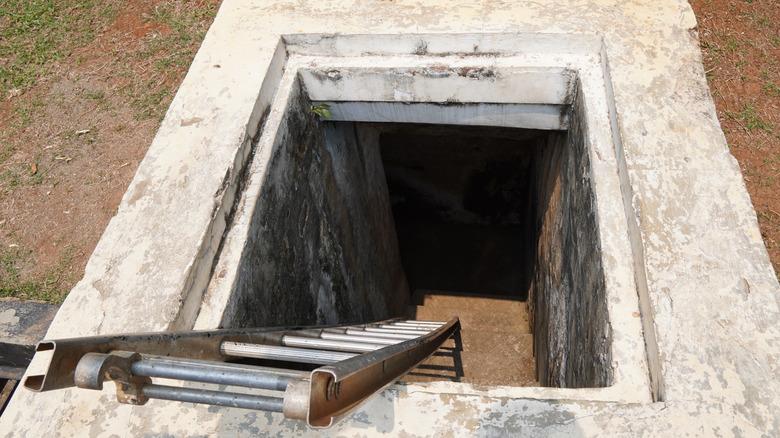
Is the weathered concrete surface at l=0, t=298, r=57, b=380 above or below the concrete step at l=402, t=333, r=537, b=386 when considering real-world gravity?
below

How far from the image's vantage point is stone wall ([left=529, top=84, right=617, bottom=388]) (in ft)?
9.22

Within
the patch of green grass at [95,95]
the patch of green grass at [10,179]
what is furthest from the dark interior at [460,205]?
the patch of green grass at [10,179]

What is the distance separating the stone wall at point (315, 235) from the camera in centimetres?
319

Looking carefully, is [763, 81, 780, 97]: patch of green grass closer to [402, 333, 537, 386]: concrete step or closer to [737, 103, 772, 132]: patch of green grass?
[737, 103, 772, 132]: patch of green grass

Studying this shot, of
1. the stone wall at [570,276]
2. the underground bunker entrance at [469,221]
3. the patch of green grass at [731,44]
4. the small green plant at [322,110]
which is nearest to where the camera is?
the stone wall at [570,276]

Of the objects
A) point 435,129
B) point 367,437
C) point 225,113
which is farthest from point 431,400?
point 435,129

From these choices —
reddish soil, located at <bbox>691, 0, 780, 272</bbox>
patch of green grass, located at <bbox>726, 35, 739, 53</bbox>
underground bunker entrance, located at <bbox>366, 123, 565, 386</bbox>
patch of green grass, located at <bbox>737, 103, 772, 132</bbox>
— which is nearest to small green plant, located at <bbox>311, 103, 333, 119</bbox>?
underground bunker entrance, located at <bbox>366, 123, 565, 386</bbox>

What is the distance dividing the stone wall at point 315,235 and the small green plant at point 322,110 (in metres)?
0.05

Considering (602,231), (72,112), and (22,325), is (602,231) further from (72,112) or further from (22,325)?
(72,112)

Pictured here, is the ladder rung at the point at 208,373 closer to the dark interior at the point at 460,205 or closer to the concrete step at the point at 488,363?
the concrete step at the point at 488,363

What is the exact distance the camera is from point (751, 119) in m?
3.95

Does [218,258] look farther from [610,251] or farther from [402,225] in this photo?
[402,225]

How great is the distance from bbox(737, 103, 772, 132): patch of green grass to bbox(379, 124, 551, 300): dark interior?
3308 mm

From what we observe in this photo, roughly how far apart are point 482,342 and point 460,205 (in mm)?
3102
